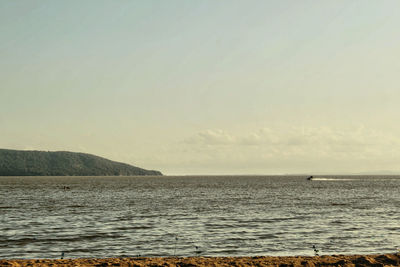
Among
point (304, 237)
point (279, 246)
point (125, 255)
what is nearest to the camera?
point (125, 255)

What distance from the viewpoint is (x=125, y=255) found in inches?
1042

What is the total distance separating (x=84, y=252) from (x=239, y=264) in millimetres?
11362

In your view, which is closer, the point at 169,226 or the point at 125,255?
the point at 125,255

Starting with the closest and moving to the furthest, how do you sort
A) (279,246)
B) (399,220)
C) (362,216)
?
(279,246) < (399,220) < (362,216)

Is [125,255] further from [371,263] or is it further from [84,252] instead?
[371,263]

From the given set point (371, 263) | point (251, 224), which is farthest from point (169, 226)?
point (371, 263)

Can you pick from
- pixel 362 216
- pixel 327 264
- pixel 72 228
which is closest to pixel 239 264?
pixel 327 264

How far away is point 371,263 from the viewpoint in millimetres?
20719

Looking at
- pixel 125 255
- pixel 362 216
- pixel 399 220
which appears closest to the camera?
pixel 125 255

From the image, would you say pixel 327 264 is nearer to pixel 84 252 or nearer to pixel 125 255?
pixel 125 255

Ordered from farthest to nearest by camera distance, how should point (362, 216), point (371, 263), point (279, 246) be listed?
point (362, 216), point (279, 246), point (371, 263)

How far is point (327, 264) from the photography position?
20.9 metres

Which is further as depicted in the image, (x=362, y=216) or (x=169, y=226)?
(x=362, y=216)

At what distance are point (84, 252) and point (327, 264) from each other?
15088 millimetres
